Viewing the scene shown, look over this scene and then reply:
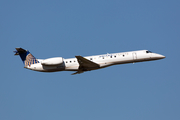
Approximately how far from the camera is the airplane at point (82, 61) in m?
31.7

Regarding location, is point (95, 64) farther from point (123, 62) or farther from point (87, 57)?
point (123, 62)

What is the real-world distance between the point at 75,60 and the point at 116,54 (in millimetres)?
5967

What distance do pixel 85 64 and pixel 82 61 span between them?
2.51ft

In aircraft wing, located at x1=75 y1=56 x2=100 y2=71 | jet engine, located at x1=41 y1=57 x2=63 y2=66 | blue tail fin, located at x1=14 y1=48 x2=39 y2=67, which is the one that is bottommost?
aircraft wing, located at x1=75 y1=56 x2=100 y2=71

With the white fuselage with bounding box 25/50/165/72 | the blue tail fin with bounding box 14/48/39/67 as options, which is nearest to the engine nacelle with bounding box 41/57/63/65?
the white fuselage with bounding box 25/50/165/72

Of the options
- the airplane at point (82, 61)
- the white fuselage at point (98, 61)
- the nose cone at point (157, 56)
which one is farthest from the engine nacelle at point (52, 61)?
the nose cone at point (157, 56)

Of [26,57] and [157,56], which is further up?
[26,57]

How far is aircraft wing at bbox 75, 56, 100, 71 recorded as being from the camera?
30711 mm

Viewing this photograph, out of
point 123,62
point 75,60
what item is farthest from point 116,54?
point 75,60

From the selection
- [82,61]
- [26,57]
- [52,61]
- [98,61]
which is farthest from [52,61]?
Answer: [98,61]

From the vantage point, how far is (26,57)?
3378cm

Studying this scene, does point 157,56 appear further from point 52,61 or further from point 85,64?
point 52,61

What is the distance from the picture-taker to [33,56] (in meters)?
34.2

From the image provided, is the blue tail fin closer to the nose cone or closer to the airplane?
the airplane
